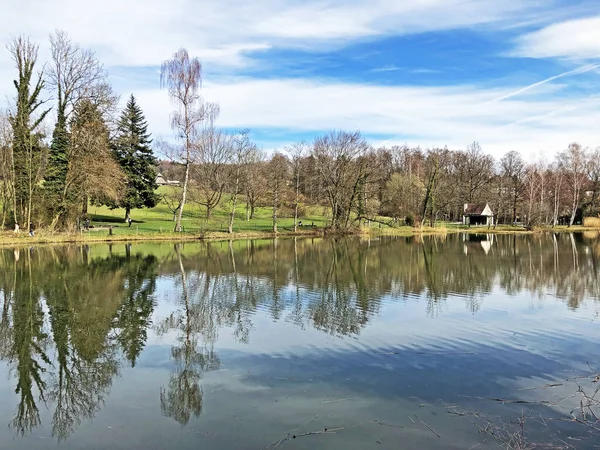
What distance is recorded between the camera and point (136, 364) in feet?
31.8

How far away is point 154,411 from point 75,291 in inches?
→ 445

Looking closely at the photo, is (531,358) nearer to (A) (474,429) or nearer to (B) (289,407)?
(A) (474,429)

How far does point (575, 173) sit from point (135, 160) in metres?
59.0

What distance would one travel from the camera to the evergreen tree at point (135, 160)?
4697 centimetres

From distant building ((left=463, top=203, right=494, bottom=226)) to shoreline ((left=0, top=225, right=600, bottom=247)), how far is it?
22.3ft

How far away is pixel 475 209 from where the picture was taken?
73000mm

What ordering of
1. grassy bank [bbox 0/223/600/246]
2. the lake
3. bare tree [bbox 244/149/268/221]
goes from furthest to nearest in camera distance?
bare tree [bbox 244/149/268/221] → grassy bank [bbox 0/223/600/246] → the lake

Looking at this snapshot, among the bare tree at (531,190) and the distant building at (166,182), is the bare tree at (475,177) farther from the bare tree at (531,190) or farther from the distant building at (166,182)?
the distant building at (166,182)


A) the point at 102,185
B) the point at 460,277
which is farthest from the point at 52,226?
the point at 460,277

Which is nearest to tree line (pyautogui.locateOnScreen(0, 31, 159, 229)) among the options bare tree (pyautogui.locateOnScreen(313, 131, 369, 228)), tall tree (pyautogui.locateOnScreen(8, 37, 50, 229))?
tall tree (pyautogui.locateOnScreen(8, 37, 50, 229))

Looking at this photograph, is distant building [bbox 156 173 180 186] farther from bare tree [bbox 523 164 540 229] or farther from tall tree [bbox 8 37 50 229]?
bare tree [bbox 523 164 540 229]

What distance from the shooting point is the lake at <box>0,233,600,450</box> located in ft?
22.2

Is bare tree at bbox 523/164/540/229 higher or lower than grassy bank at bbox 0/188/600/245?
higher

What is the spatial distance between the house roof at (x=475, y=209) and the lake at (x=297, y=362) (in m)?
53.3
